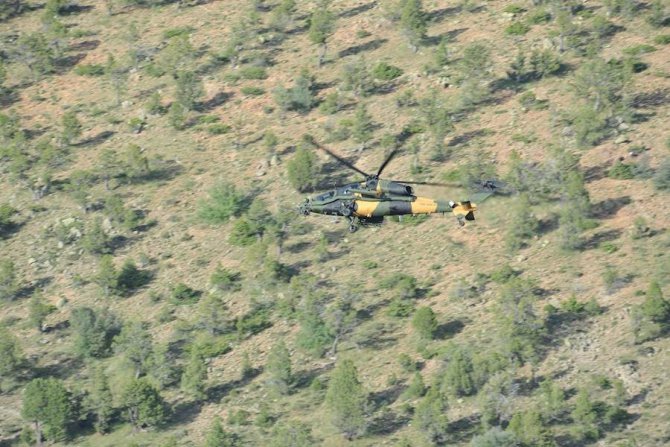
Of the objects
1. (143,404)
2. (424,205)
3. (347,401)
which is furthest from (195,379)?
(424,205)

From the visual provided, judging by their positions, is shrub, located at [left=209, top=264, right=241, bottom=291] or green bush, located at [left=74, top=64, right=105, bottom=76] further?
green bush, located at [left=74, top=64, right=105, bottom=76]

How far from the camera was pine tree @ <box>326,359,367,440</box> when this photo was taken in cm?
9675

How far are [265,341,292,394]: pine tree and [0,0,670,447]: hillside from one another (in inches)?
5.7

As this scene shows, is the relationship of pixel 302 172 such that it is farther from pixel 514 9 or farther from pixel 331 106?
pixel 514 9

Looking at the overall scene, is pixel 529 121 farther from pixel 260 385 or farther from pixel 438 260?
pixel 260 385

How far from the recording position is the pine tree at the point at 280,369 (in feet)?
330

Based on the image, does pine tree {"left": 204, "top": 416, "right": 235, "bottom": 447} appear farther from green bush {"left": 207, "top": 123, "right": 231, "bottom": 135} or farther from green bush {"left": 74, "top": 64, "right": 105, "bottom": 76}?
green bush {"left": 74, "top": 64, "right": 105, "bottom": 76}

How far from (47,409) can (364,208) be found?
2808 cm

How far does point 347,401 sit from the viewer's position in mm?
96938

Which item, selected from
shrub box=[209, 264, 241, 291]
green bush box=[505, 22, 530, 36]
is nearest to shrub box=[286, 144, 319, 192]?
shrub box=[209, 264, 241, 291]

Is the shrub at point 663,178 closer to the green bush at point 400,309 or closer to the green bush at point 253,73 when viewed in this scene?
the green bush at point 400,309

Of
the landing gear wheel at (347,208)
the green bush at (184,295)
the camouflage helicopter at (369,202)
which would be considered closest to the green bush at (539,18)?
the green bush at (184,295)

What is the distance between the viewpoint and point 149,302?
361ft

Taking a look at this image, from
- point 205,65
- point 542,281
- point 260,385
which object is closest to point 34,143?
point 205,65
